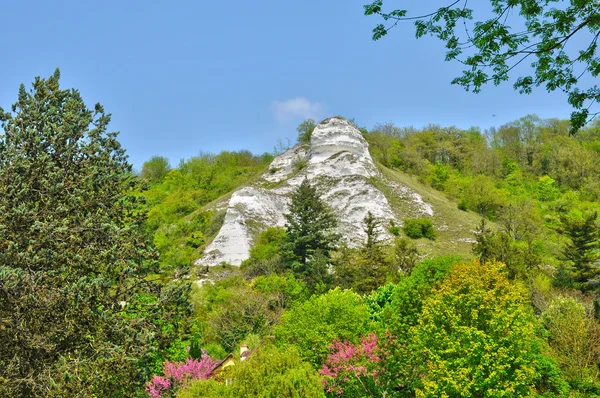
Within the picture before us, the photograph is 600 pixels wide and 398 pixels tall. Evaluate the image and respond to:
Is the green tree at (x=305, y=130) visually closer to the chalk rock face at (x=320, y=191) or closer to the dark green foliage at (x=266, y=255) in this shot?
the chalk rock face at (x=320, y=191)

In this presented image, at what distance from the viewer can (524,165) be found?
8694 cm

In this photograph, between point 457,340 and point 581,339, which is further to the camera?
point 581,339

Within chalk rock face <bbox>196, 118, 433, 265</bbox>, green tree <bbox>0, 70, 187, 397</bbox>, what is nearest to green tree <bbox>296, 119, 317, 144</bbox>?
chalk rock face <bbox>196, 118, 433, 265</bbox>

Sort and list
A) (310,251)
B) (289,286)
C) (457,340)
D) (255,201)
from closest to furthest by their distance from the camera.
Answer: (457,340), (289,286), (310,251), (255,201)

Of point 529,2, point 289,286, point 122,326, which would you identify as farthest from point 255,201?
point 529,2

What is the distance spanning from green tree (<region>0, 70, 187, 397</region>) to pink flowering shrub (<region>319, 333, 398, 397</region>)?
7.76m

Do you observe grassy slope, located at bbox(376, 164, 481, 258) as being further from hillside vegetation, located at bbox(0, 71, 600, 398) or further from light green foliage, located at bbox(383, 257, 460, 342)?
light green foliage, located at bbox(383, 257, 460, 342)

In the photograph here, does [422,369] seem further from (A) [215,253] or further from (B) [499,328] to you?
(A) [215,253]

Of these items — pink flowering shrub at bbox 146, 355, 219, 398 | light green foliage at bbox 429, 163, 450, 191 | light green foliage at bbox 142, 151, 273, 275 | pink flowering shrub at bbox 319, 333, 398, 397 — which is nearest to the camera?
pink flowering shrub at bbox 319, 333, 398, 397

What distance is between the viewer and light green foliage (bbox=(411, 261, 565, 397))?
15141mm

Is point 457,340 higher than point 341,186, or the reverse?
point 341,186

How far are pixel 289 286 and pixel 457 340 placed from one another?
2131 centimetres

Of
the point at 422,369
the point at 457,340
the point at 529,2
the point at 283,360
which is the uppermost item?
the point at 529,2

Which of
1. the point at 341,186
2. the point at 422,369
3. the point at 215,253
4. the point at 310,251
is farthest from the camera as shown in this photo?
the point at 341,186
